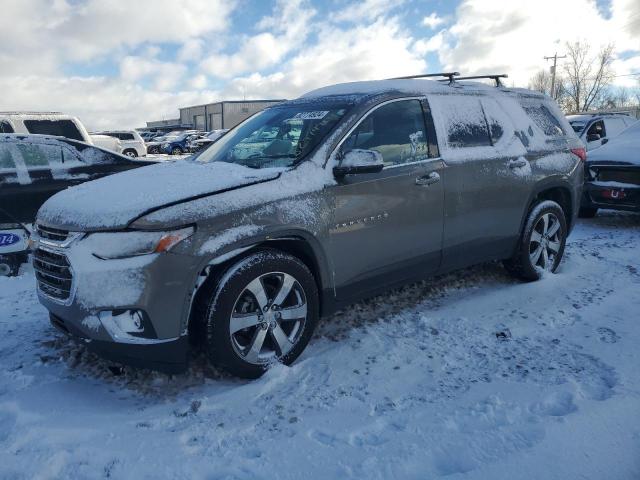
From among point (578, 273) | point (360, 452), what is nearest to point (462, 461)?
point (360, 452)

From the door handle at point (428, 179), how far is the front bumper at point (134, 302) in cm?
182

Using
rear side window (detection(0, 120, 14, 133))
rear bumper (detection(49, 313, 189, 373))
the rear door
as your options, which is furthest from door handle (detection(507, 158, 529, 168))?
rear side window (detection(0, 120, 14, 133))

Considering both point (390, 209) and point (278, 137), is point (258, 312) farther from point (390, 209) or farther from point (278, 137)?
point (278, 137)

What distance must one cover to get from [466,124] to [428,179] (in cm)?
78

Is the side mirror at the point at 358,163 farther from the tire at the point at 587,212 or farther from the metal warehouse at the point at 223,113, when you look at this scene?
the metal warehouse at the point at 223,113

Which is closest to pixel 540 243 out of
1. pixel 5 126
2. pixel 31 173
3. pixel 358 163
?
pixel 358 163

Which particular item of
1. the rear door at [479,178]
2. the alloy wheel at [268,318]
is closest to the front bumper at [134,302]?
the alloy wheel at [268,318]

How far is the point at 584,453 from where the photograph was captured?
2.32 metres

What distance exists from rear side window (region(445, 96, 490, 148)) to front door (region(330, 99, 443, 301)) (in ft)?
0.84

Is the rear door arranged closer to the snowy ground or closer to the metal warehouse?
the snowy ground

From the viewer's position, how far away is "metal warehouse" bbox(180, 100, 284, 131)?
66375mm

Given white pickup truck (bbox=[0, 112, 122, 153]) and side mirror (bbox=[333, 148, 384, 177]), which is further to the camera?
white pickup truck (bbox=[0, 112, 122, 153])

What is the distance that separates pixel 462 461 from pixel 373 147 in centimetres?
216

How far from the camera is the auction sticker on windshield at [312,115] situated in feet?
12.1
